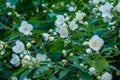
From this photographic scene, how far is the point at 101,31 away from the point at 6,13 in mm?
1034

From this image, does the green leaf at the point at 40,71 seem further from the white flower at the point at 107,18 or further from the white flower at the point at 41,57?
the white flower at the point at 107,18

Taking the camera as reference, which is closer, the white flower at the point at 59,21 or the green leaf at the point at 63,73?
the green leaf at the point at 63,73

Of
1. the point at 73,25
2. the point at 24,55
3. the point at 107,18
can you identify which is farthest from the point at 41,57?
the point at 107,18

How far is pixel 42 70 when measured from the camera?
1.55 m

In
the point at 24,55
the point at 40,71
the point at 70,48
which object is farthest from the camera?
the point at 70,48

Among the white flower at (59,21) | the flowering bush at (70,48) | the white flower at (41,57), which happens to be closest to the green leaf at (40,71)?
the flowering bush at (70,48)

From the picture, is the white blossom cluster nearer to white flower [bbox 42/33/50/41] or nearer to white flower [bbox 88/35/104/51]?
white flower [bbox 42/33/50/41]

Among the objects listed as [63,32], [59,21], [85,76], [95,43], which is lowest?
[85,76]

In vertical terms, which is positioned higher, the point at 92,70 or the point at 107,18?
the point at 107,18

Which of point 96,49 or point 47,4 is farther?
point 47,4

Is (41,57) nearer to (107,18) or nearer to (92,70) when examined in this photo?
(92,70)

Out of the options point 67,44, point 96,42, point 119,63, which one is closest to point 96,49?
point 96,42

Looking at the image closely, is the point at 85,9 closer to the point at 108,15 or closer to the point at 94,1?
the point at 94,1

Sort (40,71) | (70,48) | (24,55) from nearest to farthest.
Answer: (40,71)
(24,55)
(70,48)
